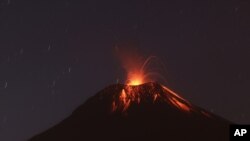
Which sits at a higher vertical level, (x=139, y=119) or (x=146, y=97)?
(x=146, y=97)

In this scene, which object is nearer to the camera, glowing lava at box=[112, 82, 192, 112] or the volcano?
the volcano

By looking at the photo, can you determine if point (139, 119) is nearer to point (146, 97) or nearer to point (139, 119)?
point (139, 119)

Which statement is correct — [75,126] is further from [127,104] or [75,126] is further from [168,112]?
[168,112]

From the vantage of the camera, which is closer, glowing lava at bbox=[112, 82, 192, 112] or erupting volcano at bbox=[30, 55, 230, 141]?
erupting volcano at bbox=[30, 55, 230, 141]

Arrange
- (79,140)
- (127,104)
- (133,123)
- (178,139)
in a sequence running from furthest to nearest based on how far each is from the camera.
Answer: (127,104), (133,123), (79,140), (178,139)

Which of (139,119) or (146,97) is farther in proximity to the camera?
(146,97)

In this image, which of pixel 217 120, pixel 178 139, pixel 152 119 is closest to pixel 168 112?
pixel 152 119

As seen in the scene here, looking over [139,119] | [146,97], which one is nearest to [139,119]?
[139,119]
